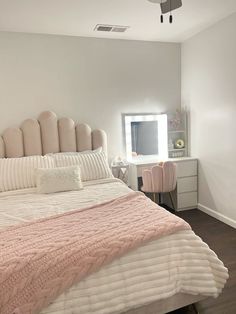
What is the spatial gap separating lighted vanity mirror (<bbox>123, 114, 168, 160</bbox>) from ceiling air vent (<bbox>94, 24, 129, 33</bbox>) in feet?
3.52

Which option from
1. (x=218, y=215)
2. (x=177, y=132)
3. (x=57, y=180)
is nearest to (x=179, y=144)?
(x=177, y=132)

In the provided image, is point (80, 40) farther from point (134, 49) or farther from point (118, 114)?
point (118, 114)

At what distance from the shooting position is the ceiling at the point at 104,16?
246 cm

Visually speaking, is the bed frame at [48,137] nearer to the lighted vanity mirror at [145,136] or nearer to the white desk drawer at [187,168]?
the lighted vanity mirror at [145,136]

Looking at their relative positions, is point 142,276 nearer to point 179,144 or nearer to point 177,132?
point 179,144

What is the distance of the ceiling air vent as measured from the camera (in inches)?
120

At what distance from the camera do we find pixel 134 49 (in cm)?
363

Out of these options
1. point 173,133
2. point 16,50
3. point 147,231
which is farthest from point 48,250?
point 173,133

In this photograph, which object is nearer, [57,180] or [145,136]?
[57,180]

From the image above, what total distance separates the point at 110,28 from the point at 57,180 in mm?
1890

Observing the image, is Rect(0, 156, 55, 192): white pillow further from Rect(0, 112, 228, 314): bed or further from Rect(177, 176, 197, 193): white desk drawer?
Rect(177, 176, 197, 193): white desk drawer

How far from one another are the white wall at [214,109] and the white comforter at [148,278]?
1635 millimetres

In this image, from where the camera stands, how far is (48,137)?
3252 mm

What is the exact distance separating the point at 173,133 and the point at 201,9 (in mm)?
1709
